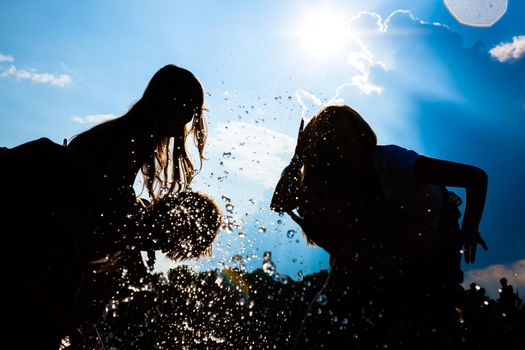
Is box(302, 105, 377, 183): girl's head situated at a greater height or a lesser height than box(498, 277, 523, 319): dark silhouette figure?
lesser

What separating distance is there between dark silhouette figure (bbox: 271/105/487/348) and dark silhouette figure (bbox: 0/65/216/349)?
4.42 ft

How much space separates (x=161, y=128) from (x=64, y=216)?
136 centimetres

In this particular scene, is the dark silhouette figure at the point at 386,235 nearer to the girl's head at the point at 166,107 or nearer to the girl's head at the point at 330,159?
the girl's head at the point at 330,159

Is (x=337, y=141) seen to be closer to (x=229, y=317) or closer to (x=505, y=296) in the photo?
(x=505, y=296)

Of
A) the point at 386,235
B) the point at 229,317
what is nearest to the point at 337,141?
the point at 386,235

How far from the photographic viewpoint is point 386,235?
2.89 metres

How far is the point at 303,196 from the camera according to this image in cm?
330

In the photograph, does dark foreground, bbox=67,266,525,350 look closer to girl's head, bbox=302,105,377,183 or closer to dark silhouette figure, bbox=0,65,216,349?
dark silhouette figure, bbox=0,65,216,349

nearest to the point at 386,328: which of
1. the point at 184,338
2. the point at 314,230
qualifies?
the point at 314,230

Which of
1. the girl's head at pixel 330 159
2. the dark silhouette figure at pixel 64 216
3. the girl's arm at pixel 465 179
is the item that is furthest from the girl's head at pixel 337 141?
the dark silhouette figure at pixel 64 216

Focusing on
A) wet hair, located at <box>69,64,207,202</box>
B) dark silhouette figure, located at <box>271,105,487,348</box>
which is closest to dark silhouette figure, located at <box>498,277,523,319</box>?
dark silhouette figure, located at <box>271,105,487,348</box>

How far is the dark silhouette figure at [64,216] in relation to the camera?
2.04 meters

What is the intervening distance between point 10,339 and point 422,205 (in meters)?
2.77

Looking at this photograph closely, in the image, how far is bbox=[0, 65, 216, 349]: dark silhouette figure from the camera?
6.69 feet
